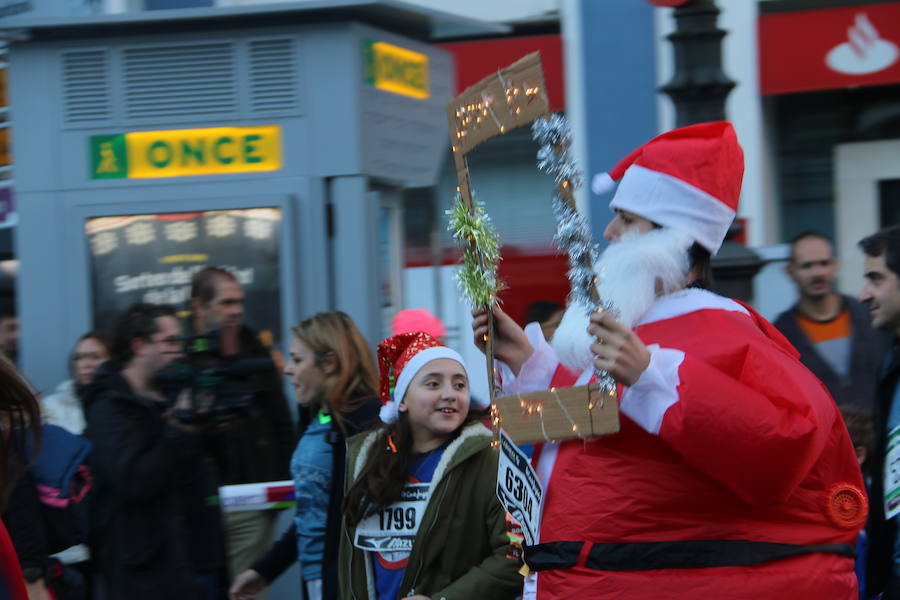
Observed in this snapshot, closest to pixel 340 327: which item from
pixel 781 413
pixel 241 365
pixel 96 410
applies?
pixel 241 365

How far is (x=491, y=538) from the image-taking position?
12.7 feet

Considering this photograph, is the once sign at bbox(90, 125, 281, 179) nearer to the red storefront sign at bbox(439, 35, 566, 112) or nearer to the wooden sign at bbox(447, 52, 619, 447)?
the wooden sign at bbox(447, 52, 619, 447)

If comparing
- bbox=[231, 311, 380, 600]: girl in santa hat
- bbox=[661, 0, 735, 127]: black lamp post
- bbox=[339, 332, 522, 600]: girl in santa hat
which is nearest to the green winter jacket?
bbox=[339, 332, 522, 600]: girl in santa hat

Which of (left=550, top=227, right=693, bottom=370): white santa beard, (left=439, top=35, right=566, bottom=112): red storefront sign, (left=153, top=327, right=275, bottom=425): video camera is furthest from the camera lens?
(left=439, top=35, right=566, bottom=112): red storefront sign

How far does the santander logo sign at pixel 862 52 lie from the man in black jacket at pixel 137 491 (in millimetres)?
6392

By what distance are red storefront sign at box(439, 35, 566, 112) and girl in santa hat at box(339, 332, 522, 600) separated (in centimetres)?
593

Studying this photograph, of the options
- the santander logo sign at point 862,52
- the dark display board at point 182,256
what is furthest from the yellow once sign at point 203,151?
the santander logo sign at point 862,52

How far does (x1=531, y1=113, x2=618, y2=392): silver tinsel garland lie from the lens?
2.64 m

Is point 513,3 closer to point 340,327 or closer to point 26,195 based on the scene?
point 26,195

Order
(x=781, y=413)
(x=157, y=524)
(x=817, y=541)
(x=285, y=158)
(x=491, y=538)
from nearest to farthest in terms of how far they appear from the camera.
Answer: (x=781, y=413) → (x=817, y=541) → (x=491, y=538) → (x=157, y=524) → (x=285, y=158)

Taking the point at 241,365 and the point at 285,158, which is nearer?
the point at 241,365

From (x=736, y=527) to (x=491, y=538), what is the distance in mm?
1288

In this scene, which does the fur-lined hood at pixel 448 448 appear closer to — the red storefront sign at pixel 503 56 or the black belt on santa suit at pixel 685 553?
the black belt on santa suit at pixel 685 553

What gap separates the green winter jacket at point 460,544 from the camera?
3.73 meters
